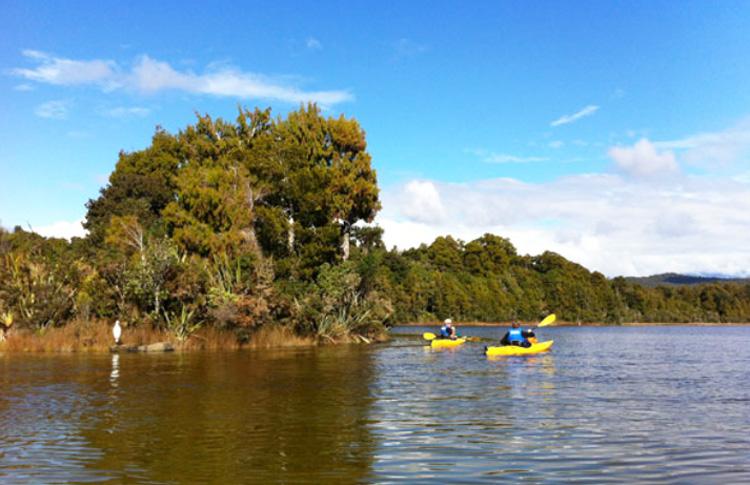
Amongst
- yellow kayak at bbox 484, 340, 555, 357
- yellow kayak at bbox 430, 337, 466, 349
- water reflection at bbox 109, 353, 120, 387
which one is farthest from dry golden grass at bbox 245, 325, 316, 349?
yellow kayak at bbox 484, 340, 555, 357

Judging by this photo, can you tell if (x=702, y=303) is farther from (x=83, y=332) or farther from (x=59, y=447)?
(x=59, y=447)

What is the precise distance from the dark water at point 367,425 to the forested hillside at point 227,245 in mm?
10762

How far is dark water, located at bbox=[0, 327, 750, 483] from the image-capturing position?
10.1m

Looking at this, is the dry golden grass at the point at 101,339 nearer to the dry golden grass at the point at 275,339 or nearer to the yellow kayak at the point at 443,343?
the dry golden grass at the point at 275,339

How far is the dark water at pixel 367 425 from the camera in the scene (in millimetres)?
10078

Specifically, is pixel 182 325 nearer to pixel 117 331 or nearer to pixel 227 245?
pixel 117 331

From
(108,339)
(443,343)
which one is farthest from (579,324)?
(108,339)

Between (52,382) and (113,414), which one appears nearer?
(113,414)

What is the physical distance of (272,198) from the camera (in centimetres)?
5059

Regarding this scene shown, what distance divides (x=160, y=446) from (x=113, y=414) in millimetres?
4141

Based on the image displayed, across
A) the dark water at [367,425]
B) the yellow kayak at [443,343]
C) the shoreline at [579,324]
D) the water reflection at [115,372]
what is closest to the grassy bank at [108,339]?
the water reflection at [115,372]

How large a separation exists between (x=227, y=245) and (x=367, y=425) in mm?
32796

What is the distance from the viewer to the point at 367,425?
45.9 feet

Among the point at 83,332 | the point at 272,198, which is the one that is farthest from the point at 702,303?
the point at 83,332
